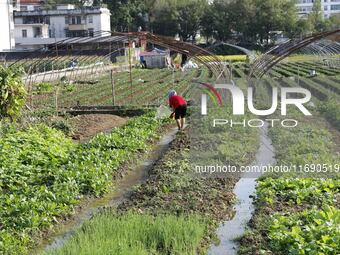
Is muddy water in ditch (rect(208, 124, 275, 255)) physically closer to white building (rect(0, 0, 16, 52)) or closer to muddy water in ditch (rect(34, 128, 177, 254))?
muddy water in ditch (rect(34, 128, 177, 254))

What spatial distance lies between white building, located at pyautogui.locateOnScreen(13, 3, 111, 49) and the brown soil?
142 ft

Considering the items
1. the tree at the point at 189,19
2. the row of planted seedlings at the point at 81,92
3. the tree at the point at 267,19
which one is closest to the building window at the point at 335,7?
the tree at the point at 267,19

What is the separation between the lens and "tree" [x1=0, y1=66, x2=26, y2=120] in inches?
551

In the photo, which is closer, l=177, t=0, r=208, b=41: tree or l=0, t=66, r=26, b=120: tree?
l=0, t=66, r=26, b=120: tree

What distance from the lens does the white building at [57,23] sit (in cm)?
6034

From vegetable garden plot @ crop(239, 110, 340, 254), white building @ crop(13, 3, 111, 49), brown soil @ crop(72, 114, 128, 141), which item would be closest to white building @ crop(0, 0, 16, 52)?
white building @ crop(13, 3, 111, 49)

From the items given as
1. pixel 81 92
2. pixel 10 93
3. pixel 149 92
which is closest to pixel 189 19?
pixel 81 92

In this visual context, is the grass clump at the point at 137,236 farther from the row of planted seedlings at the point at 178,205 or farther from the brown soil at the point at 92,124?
the brown soil at the point at 92,124

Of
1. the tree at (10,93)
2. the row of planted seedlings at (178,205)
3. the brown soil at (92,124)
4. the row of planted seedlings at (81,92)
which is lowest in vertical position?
the row of planted seedlings at (81,92)

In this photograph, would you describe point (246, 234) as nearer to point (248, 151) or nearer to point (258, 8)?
point (248, 151)

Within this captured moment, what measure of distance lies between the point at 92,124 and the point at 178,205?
8.89 m

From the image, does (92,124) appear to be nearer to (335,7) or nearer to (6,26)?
(6,26)

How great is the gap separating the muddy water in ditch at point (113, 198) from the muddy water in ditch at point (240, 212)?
1.91 m

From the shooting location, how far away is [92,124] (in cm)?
1694
